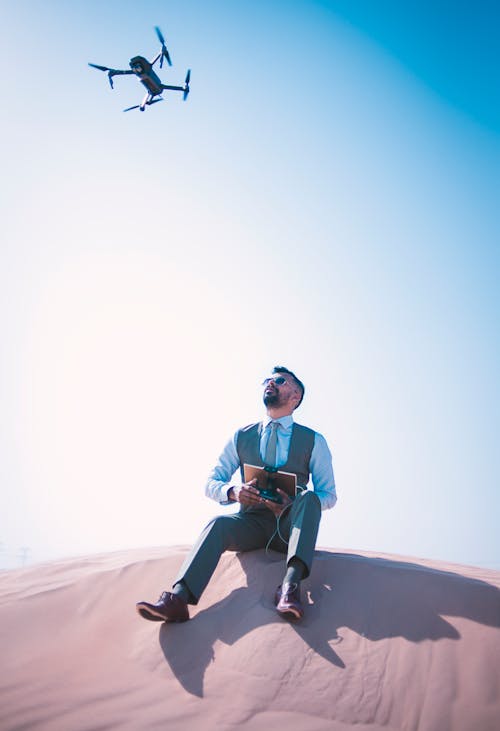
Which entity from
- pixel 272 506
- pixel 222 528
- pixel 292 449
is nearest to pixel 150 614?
pixel 222 528

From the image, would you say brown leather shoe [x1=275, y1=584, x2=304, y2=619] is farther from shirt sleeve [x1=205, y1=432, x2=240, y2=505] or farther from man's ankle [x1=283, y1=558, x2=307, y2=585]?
shirt sleeve [x1=205, y1=432, x2=240, y2=505]

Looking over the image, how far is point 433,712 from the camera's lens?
5.91ft

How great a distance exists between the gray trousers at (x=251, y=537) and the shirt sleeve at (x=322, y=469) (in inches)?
15.3

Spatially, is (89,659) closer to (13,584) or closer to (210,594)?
(210,594)

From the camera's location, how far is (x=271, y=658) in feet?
7.06

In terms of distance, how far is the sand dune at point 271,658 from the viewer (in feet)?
5.93

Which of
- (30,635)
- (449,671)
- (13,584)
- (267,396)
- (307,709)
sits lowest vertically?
(13,584)

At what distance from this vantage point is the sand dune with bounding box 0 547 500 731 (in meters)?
1.81

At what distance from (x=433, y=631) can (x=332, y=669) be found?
645mm

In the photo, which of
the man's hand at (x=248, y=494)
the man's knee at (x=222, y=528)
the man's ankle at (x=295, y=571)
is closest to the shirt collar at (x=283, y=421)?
the man's hand at (x=248, y=494)

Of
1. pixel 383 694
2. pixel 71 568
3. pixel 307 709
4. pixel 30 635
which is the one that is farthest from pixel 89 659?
pixel 71 568

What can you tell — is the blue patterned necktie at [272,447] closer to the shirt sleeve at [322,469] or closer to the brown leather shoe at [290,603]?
the shirt sleeve at [322,469]

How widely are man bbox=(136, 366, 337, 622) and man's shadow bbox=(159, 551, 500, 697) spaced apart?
0.51 feet

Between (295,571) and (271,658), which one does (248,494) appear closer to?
(295,571)
